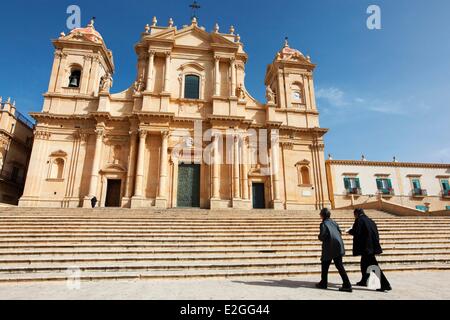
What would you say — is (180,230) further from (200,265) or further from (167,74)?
(167,74)

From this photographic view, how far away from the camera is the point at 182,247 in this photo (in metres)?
8.41

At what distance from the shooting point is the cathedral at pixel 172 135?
18719 millimetres

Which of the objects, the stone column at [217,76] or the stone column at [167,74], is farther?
the stone column at [217,76]

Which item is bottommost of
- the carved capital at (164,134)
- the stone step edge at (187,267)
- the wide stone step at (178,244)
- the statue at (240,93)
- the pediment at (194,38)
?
the stone step edge at (187,267)

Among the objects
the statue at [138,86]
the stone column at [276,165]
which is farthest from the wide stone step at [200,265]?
the statue at [138,86]

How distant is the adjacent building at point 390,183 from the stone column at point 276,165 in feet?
34.0

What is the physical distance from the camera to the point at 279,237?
31.6ft

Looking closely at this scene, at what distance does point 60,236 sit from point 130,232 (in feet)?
7.35

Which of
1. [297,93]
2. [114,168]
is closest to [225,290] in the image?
[114,168]

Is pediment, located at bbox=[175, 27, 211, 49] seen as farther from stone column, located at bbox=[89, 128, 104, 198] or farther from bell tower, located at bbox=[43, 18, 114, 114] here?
stone column, located at bbox=[89, 128, 104, 198]

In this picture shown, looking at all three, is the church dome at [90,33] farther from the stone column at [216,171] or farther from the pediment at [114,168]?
the stone column at [216,171]

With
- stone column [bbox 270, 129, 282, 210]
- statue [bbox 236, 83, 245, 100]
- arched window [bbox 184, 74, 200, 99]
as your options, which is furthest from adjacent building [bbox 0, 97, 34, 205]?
stone column [bbox 270, 129, 282, 210]

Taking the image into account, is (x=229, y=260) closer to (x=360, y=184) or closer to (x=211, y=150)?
(x=211, y=150)
